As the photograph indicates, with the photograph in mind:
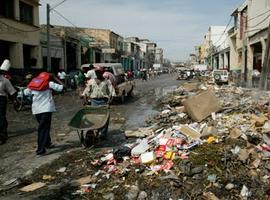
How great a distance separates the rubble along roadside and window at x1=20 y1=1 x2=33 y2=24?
76.8ft

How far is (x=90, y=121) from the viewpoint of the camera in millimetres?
9570

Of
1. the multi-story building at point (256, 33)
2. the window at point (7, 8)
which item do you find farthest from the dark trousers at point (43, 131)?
the multi-story building at point (256, 33)

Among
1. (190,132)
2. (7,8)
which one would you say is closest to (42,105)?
(190,132)

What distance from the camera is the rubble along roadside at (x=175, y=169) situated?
6102mm

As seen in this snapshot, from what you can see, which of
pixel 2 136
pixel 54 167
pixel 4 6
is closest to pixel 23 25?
pixel 4 6

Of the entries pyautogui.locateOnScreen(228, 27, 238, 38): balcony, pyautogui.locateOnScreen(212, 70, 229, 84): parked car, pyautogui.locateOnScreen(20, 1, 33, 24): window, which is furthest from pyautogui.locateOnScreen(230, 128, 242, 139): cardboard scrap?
pyautogui.locateOnScreen(228, 27, 238, 38): balcony

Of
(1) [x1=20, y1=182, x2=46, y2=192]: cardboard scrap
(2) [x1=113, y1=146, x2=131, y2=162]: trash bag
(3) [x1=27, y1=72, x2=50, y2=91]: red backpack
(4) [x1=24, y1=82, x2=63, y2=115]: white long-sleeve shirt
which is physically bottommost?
(1) [x1=20, y1=182, x2=46, y2=192]: cardboard scrap

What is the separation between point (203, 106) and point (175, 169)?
15.0 feet

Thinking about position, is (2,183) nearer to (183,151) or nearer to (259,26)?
(183,151)

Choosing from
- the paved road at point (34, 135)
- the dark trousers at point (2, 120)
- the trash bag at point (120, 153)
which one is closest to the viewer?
the trash bag at point (120, 153)

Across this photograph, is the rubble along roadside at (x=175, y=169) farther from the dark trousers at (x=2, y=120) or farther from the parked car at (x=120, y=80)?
the parked car at (x=120, y=80)

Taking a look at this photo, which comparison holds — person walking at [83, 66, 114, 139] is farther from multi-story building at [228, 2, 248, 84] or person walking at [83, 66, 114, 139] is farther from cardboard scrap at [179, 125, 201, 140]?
multi-story building at [228, 2, 248, 84]

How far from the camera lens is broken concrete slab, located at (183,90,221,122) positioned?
430 inches

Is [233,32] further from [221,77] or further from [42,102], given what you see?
[42,102]
